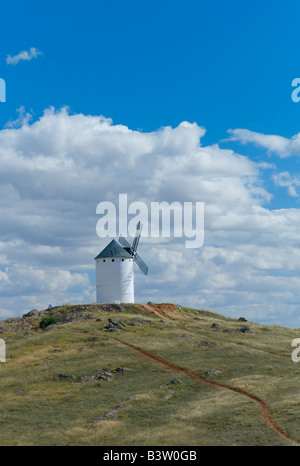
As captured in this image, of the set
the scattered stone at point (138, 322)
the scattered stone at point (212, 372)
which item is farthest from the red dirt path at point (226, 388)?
the scattered stone at point (138, 322)

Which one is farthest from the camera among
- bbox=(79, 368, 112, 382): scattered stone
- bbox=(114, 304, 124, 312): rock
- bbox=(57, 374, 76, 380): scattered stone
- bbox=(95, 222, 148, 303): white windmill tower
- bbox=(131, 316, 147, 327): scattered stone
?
bbox=(95, 222, 148, 303): white windmill tower

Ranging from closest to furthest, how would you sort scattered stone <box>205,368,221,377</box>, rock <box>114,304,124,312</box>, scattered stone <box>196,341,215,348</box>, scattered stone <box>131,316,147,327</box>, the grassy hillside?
1. the grassy hillside
2. scattered stone <box>205,368,221,377</box>
3. scattered stone <box>196,341,215,348</box>
4. scattered stone <box>131,316,147,327</box>
5. rock <box>114,304,124,312</box>

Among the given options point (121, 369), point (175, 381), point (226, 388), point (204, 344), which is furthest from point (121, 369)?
point (204, 344)

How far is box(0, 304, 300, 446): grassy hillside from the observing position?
35.1 metres

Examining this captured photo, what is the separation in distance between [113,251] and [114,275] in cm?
407

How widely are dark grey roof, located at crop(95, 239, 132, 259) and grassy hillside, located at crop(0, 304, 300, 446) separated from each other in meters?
14.3

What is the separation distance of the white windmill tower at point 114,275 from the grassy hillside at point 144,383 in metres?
11.0

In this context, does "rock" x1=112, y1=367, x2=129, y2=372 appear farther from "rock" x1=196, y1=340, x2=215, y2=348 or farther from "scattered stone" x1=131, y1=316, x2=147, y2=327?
"scattered stone" x1=131, y1=316, x2=147, y2=327

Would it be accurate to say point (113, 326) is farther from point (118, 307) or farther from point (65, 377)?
point (65, 377)

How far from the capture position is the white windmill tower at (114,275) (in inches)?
3585

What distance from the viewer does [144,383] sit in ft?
160

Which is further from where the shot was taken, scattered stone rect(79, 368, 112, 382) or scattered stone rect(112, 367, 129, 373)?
scattered stone rect(112, 367, 129, 373)

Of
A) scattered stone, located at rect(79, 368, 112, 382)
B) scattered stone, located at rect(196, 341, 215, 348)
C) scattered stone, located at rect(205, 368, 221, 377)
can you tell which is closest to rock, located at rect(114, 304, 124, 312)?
scattered stone, located at rect(196, 341, 215, 348)

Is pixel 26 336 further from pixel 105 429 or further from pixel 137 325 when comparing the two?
pixel 105 429
